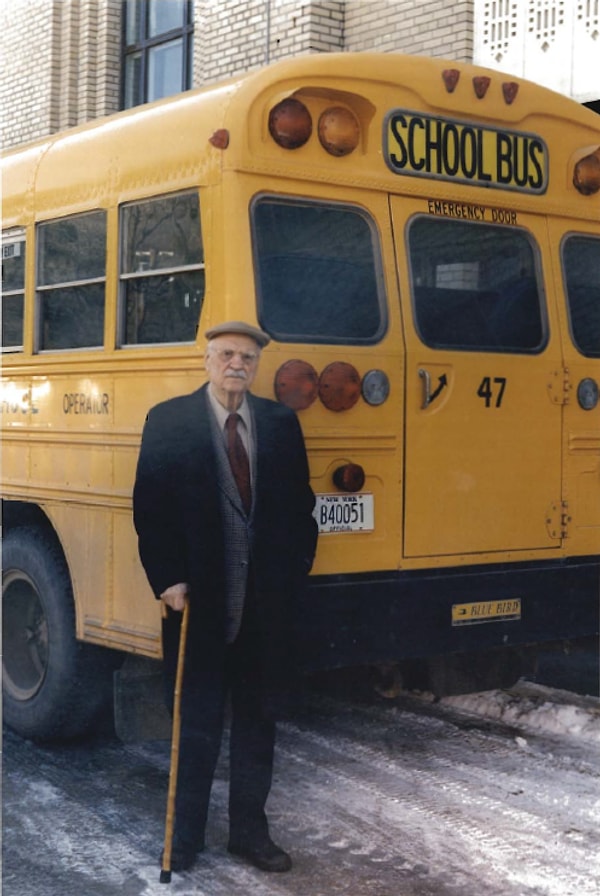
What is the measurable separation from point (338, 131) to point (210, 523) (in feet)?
5.91

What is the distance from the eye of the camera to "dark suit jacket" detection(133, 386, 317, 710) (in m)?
4.57

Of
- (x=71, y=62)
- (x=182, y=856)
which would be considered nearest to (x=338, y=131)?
(x=182, y=856)

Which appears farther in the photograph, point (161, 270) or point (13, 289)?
point (13, 289)

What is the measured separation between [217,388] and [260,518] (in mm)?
493

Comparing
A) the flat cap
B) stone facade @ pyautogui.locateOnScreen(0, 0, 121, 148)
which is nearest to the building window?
stone facade @ pyautogui.locateOnScreen(0, 0, 121, 148)

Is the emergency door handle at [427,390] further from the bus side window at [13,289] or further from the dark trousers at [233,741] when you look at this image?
the bus side window at [13,289]

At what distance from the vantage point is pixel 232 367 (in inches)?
183

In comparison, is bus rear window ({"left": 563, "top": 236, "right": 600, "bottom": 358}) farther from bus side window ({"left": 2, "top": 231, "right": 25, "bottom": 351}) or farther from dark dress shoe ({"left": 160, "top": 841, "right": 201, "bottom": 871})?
dark dress shoe ({"left": 160, "top": 841, "right": 201, "bottom": 871})

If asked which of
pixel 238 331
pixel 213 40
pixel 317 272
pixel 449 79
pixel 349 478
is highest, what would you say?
pixel 213 40

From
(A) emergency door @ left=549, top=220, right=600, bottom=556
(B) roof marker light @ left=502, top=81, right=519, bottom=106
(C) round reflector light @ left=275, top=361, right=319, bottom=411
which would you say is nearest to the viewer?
(C) round reflector light @ left=275, top=361, right=319, bottom=411

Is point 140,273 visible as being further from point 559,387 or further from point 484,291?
point 559,387

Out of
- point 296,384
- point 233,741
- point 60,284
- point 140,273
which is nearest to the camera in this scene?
point 233,741

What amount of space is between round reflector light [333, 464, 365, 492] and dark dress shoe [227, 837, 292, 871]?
1.40 meters

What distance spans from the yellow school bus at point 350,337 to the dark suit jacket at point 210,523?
1.33ft
